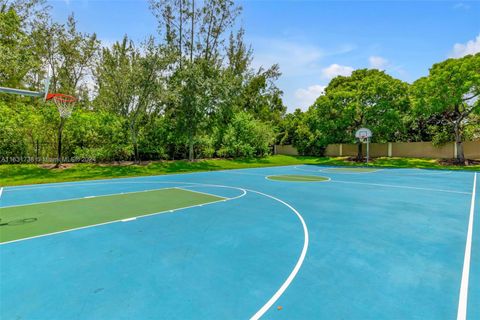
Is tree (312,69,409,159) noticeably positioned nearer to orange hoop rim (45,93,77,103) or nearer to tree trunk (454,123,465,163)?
tree trunk (454,123,465,163)

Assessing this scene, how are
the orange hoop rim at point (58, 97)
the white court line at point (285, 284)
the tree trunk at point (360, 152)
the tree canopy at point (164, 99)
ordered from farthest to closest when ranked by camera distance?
the tree trunk at point (360, 152) < the tree canopy at point (164, 99) < the orange hoop rim at point (58, 97) < the white court line at point (285, 284)

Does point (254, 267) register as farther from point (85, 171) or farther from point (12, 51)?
point (12, 51)

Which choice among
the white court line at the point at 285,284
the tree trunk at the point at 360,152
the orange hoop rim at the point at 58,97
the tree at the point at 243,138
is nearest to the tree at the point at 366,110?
the tree trunk at the point at 360,152

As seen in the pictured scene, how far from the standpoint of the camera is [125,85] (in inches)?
691

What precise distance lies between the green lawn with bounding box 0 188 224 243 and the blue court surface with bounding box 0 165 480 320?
573mm

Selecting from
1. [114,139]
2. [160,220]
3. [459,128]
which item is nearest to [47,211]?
[160,220]

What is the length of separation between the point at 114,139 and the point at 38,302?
1864 centimetres

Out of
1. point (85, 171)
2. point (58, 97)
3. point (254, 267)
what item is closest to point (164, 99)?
point (85, 171)

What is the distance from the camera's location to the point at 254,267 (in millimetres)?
3914

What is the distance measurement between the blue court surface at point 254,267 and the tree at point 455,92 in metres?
15.9

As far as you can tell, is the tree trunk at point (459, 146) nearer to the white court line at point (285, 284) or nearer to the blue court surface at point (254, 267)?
the blue court surface at point (254, 267)

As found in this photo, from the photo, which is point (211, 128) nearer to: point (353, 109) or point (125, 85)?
point (125, 85)

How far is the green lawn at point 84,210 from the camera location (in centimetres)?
576

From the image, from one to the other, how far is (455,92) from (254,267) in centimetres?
2231
